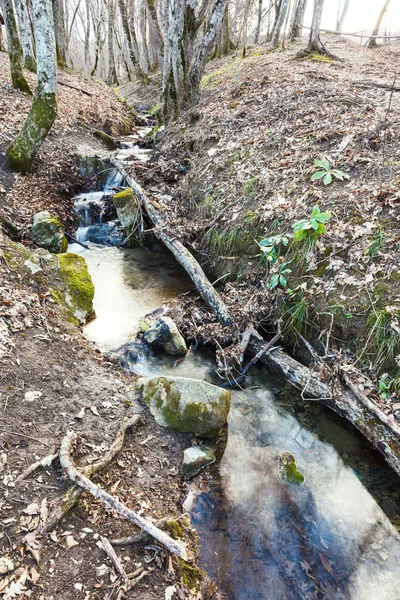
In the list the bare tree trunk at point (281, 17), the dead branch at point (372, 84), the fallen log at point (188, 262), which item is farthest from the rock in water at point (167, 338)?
the bare tree trunk at point (281, 17)

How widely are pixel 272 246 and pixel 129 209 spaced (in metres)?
Result: 4.52

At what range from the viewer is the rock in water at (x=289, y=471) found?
13.6 feet

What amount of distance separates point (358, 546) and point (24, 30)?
17220 millimetres

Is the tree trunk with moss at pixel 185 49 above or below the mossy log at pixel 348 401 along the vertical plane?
above

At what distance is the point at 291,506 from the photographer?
12.8 feet

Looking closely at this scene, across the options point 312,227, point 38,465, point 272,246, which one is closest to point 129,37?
point 272,246

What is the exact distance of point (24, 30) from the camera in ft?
42.0

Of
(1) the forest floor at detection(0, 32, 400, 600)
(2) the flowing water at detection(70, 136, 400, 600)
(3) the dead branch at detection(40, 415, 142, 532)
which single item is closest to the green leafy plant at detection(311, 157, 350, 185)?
(1) the forest floor at detection(0, 32, 400, 600)

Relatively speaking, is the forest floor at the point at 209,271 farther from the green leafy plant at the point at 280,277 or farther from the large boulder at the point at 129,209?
the large boulder at the point at 129,209

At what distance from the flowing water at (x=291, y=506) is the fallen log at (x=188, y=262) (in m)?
0.88

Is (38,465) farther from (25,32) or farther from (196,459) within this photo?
(25,32)

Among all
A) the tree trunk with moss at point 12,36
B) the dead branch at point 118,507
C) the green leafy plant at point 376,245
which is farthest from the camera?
the tree trunk with moss at point 12,36

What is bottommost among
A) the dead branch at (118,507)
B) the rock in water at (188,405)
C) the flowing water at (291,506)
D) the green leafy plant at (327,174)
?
the flowing water at (291,506)

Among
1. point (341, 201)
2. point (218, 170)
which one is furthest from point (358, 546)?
point (218, 170)
